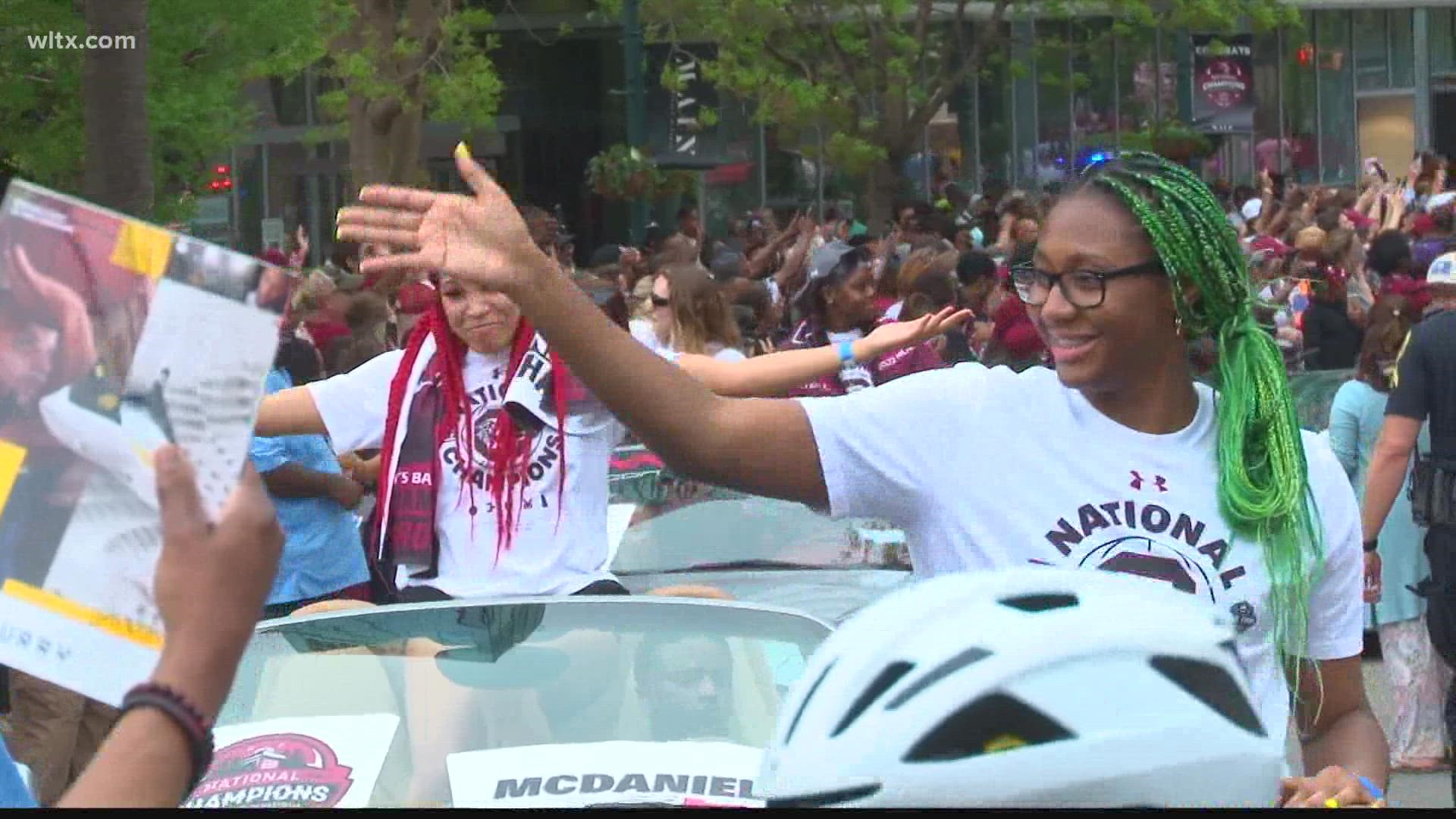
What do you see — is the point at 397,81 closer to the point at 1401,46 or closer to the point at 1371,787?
the point at 1371,787

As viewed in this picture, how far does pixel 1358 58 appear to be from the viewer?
158 feet

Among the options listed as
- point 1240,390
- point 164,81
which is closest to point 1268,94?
point 164,81

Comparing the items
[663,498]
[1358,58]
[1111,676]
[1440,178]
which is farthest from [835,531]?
[1358,58]

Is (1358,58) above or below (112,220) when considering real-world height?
above

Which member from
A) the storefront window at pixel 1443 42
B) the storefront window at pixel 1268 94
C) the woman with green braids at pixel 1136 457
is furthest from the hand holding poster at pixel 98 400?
the storefront window at pixel 1443 42

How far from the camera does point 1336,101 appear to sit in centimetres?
4819

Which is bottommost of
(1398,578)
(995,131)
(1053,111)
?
(1398,578)

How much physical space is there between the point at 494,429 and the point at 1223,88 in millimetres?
29509

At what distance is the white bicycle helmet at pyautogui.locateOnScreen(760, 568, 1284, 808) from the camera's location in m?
1.93

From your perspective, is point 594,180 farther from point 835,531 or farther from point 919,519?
point 919,519

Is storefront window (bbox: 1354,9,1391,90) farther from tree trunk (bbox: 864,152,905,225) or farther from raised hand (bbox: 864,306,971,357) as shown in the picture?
raised hand (bbox: 864,306,971,357)

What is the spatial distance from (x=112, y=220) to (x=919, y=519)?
1.25m

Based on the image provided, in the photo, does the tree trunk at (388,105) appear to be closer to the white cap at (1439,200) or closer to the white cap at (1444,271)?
the white cap at (1439,200)

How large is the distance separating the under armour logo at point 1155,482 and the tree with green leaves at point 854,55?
22.6 meters
